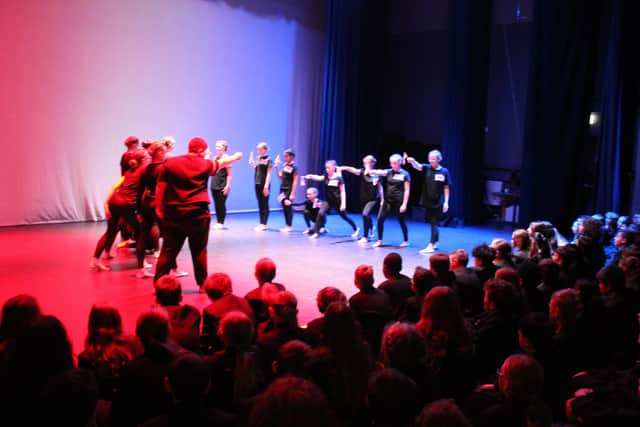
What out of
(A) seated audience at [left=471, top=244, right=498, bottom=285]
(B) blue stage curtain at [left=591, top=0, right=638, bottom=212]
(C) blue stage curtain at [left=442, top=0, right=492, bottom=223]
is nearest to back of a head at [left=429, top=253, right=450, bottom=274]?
(A) seated audience at [left=471, top=244, right=498, bottom=285]

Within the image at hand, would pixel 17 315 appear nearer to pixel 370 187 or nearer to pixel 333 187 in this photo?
pixel 370 187

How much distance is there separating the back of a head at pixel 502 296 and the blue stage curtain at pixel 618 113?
7.50 meters

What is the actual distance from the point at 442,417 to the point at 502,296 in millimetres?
1914

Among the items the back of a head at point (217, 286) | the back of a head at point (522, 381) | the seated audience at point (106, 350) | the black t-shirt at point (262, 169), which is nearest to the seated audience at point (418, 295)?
the back of a head at point (217, 286)

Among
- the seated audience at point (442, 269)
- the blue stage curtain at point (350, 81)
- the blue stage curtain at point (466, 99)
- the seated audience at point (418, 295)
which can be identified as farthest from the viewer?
the blue stage curtain at point (350, 81)

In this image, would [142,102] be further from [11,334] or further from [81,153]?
[11,334]

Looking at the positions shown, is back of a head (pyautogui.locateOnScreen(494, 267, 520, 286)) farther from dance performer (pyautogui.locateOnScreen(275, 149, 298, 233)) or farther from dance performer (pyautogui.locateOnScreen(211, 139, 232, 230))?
dance performer (pyautogui.locateOnScreen(211, 139, 232, 230))

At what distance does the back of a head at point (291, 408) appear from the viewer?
1603 mm

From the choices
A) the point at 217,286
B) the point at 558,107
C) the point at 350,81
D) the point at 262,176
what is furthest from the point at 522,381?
the point at 350,81

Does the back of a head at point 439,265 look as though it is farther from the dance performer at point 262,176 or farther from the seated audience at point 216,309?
the dance performer at point 262,176

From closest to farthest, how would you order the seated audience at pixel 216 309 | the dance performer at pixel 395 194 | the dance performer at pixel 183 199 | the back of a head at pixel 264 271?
the seated audience at pixel 216 309 → the back of a head at pixel 264 271 → the dance performer at pixel 183 199 → the dance performer at pixel 395 194

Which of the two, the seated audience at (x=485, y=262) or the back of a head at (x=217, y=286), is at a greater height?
the seated audience at (x=485, y=262)

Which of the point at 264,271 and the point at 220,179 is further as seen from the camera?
the point at 220,179

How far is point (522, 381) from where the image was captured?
249 centimetres
